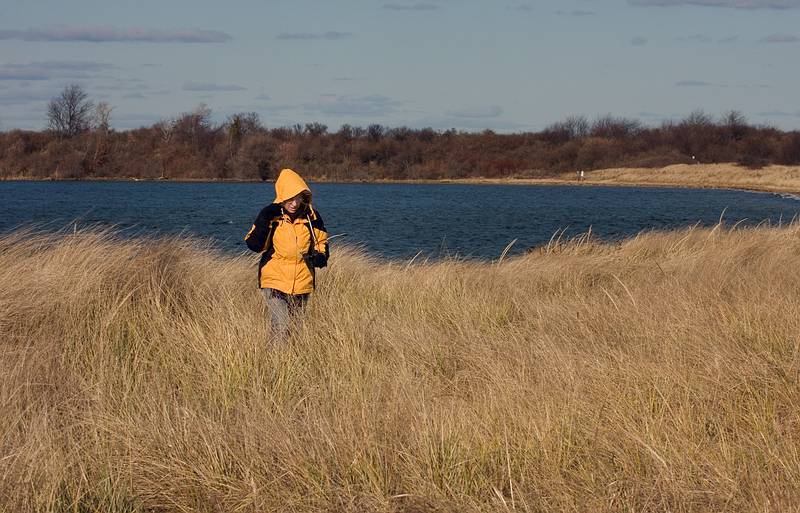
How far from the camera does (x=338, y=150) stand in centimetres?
11106

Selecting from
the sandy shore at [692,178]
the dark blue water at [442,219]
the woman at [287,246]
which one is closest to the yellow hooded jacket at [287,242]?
the woman at [287,246]

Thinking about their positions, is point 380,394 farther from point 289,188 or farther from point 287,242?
point 289,188

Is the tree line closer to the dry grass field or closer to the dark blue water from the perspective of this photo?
the dry grass field

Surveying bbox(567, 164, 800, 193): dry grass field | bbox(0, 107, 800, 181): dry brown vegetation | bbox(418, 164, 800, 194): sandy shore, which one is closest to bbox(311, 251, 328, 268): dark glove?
bbox(418, 164, 800, 194): sandy shore

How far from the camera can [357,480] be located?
4.68 metres

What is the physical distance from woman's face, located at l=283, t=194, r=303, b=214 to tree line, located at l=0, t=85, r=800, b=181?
96359 mm

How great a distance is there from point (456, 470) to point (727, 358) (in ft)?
7.68

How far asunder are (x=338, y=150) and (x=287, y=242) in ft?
344

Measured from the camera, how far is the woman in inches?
282

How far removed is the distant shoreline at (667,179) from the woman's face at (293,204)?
6949cm

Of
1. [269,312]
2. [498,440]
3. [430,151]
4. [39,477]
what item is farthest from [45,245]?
[430,151]

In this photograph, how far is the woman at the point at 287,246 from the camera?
23.5ft

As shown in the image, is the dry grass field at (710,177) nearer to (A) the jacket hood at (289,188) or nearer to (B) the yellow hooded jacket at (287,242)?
(B) the yellow hooded jacket at (287,242)

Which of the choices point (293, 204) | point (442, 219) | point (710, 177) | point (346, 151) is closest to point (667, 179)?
point (710, 177)
